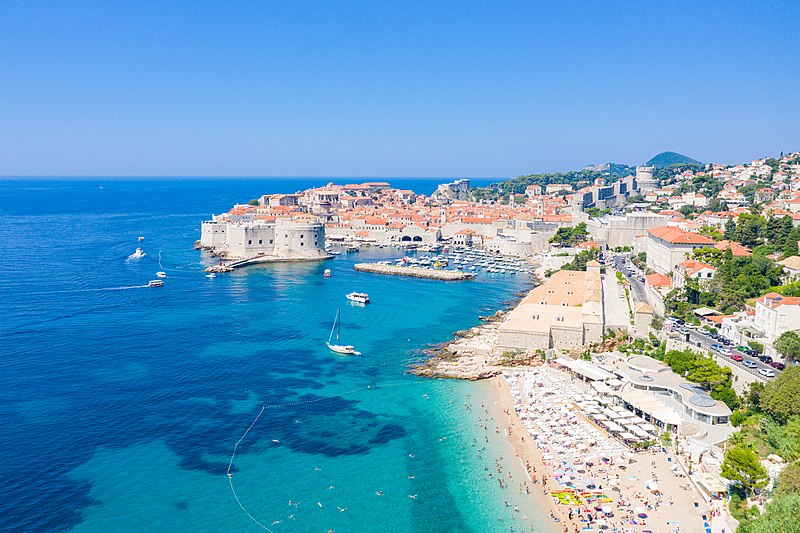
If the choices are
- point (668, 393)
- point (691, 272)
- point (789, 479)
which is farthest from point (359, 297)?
point (789, 479)

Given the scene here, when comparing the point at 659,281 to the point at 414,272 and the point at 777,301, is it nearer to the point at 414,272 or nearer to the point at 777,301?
the point at 777,301

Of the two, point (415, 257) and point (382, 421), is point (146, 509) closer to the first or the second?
point (382, 421)

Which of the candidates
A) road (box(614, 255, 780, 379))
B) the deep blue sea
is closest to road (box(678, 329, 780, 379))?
road (box(614, 255, 780, 379))

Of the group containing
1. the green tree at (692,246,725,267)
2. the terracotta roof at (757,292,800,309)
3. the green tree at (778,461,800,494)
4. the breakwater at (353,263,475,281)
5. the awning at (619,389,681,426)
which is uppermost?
the green tree at (692,246,725,267)

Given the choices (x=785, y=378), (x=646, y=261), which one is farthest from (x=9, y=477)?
(x=646, y=261)

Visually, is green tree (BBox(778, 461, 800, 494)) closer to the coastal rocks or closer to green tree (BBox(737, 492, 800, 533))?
green tree (BBox(737, 492, 800, 533))

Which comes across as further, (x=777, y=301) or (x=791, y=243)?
(x=791, y=243)
